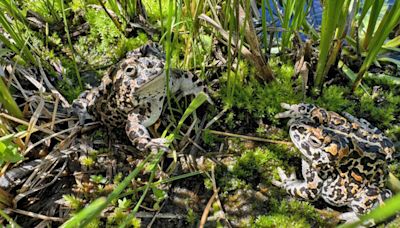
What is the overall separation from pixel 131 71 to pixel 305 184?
1.56m

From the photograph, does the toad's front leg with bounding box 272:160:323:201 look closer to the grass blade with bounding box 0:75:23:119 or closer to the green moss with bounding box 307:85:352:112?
the green moss with bounding box 307:85:352:112

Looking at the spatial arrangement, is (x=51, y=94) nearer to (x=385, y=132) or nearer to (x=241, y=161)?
(x=241, y=161)

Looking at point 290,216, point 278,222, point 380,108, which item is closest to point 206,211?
point 278,222

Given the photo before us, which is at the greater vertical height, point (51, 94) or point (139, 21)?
point (139, 21)

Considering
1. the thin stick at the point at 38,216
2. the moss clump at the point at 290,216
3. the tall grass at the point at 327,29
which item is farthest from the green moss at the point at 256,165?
the thin stick at the point at 38,216

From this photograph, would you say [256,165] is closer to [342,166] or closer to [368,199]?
[342,166]

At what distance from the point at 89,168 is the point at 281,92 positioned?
177 centimetres

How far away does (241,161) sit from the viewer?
3.20 metres

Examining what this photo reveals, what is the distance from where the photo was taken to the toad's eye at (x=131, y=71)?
2.97 meters

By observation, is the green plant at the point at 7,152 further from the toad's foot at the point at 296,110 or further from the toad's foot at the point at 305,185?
the toad's foot at the point at 296,110

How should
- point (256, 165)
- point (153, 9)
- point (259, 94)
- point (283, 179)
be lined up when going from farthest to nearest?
point (153, 9) → point (259, 94) → point (256, 165) → point (283, 179)

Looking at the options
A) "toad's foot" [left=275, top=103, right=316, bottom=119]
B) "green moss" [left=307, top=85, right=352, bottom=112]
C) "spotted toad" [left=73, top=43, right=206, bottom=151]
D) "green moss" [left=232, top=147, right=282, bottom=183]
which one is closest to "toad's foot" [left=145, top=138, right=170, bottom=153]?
"spotted toad" [left=73, top=43, right=206, bottom=151]

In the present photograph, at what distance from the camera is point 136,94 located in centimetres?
306

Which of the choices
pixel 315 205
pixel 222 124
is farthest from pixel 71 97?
pixel 315 205
